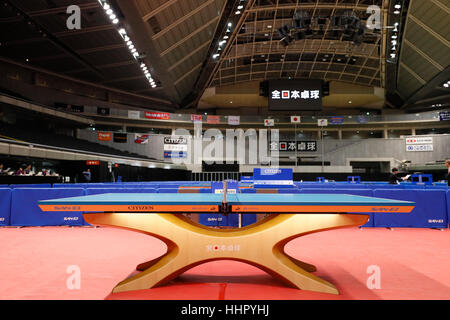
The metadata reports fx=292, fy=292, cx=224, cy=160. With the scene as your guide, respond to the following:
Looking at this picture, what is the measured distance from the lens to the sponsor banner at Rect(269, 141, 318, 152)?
33156 mm

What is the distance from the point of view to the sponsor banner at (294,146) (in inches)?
1305

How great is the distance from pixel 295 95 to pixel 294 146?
21.2 feet

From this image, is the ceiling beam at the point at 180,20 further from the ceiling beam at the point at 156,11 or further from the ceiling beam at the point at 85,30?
the ceiling beam at the point at 85,30

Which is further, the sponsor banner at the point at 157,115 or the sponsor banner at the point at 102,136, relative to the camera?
the sponsor banner at the point at 157,115

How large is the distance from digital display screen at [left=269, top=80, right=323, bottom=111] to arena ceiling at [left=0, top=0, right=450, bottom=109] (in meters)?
3.07

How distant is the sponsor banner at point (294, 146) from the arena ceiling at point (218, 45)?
8.02 metres

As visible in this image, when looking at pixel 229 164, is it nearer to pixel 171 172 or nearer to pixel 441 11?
→ pixel 171 172

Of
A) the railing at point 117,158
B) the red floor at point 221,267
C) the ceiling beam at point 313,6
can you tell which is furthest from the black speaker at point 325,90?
the red floor at point 221,267

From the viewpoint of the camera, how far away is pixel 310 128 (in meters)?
35.9

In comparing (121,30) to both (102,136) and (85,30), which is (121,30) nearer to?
(85,30)

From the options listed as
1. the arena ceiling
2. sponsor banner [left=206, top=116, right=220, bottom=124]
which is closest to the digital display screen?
the arena ceiling
